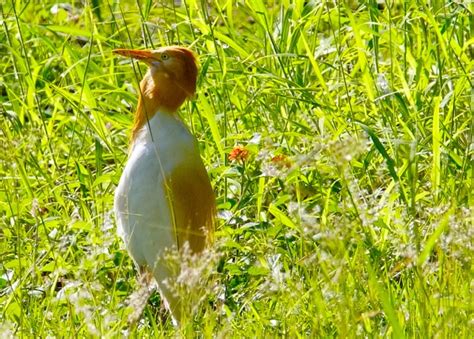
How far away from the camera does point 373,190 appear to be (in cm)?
446

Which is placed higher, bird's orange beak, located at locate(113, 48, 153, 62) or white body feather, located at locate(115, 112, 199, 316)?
bird's orange beak, located at locate(113, 48, 153, 62)

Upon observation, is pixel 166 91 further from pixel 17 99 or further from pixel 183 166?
pixel 17 99

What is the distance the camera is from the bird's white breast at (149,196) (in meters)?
4.10

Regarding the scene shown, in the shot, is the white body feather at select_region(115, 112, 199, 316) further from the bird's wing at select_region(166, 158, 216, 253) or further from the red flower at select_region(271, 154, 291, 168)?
the red flower at select_region(271, 154, 291, 168)

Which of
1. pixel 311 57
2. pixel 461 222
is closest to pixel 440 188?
pixel 311 57

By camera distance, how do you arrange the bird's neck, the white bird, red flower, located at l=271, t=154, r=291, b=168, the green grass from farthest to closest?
the bird's neck < the white bird < the green grass < red flower, located at l=271, t=154, r=291, b=168

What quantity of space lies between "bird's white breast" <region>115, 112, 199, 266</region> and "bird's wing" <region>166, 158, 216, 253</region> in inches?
1.0

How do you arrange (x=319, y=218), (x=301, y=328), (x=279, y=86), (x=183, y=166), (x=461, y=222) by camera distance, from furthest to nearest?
(x=279, y=86), (x=319, y=218), (x=183, y=166), (x=301, y=328), (x=461, y=222)

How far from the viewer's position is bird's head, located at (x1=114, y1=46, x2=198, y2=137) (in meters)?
4.34

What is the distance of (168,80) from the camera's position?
14.3 ft

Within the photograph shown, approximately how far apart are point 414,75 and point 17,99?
1432 mm

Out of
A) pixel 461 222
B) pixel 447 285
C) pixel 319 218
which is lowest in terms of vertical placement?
pixel 319 218

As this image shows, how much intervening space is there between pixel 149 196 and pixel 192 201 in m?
0.13

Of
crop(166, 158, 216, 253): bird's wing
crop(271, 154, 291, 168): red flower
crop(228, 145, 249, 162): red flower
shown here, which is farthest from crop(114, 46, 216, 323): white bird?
crop(271, 154, 291, 168): red flower
